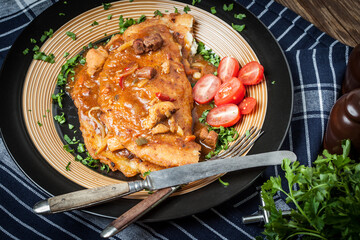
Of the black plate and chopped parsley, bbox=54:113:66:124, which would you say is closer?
the black plate

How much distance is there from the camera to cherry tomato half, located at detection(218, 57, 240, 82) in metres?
4.16

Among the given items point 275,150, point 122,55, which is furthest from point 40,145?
point 275,150

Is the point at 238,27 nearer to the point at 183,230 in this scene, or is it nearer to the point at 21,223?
the point at 183,230

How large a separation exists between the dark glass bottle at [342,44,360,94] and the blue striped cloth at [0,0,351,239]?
182 mm

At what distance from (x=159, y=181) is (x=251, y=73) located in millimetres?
1759

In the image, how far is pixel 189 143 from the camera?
146 inches

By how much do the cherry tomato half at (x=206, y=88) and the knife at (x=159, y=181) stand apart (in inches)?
39.1

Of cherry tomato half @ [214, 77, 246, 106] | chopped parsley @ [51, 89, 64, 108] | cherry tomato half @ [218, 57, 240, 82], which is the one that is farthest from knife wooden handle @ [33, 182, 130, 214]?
cherry tomato half @ [218, 57, 240, 82]

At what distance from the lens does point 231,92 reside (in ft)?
13.0

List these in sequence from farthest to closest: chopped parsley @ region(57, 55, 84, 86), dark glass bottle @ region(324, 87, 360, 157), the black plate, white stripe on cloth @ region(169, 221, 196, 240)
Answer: chopped parsley @ region(57, 55, 84, 86), white stripe on cloth @ region(169, 221, 196, 240), the black plate, dark glass bottle @ region(324, 87, 360, 157)

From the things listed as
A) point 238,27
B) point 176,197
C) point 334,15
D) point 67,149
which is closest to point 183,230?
point 176,197

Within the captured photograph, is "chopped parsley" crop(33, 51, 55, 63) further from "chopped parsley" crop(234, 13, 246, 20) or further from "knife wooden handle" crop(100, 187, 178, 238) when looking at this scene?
"chopped parsley" crop(234, 13, 246, 20)

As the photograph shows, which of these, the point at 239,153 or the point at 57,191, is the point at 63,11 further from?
the point at 239,153

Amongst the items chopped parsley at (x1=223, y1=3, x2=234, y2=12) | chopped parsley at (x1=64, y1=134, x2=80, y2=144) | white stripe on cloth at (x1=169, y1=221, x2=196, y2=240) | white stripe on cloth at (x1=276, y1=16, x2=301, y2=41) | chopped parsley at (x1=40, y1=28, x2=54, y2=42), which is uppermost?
chopped parsley at (x1=40, y1=28, x2=54, y2=42)
